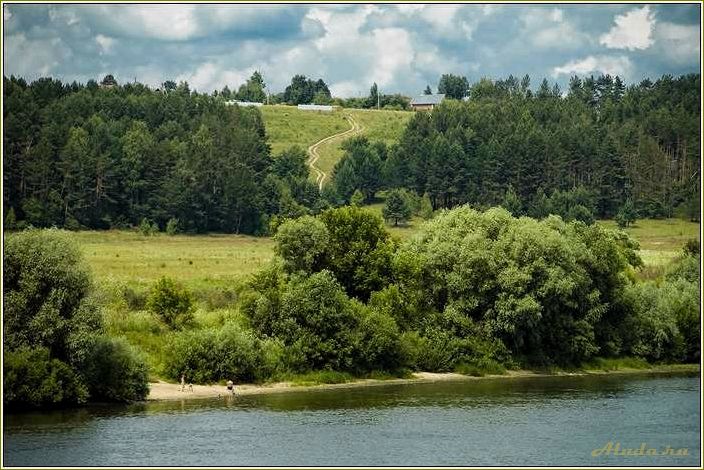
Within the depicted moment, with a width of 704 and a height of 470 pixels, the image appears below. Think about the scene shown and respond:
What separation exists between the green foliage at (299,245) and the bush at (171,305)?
303 inches

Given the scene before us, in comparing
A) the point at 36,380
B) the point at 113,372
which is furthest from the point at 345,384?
the point at 36,380

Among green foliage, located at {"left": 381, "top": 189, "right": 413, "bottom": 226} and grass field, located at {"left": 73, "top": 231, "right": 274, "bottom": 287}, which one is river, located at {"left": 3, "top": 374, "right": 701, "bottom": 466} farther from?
green foliage, located at {"left": 381, "top": 189, "right": 413, "bottom": 226}

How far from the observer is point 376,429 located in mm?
61500

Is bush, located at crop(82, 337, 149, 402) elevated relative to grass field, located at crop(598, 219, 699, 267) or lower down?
lower down

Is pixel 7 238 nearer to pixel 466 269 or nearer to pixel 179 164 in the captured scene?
pixel 466 269

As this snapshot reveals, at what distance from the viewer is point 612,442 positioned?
58750mm

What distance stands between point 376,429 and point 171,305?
85.2 feet

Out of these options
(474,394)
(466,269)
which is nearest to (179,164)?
(466,269)

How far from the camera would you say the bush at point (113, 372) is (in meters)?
66.2

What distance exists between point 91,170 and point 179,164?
18.0 m

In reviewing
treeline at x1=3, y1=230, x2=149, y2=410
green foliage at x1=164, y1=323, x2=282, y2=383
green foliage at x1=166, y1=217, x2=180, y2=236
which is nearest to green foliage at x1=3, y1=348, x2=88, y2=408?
treeline at x1=3, y1=230, x2=149, y2=410

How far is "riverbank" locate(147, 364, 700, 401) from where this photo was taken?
2805 inches

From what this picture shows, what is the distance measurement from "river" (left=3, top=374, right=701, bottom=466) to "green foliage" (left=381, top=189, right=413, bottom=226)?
113m

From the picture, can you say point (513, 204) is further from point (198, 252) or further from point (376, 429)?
point (376, 429)
